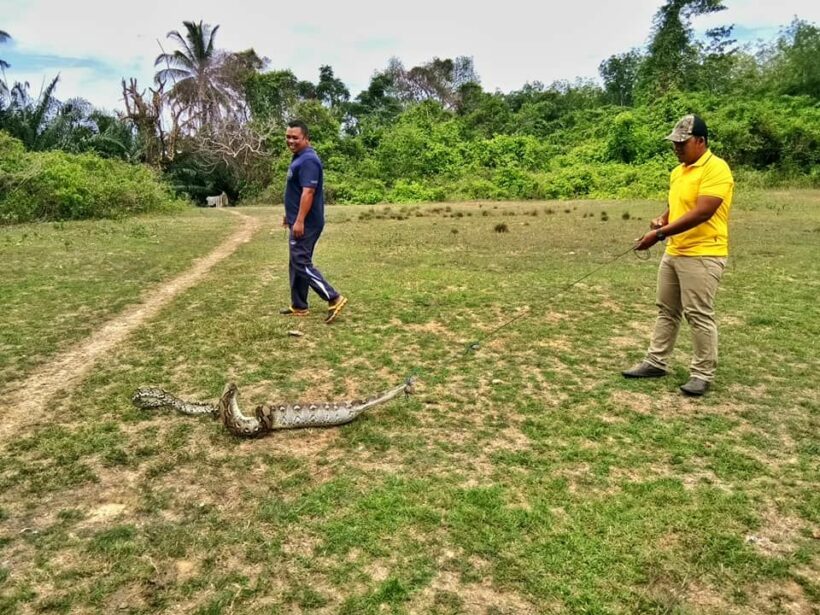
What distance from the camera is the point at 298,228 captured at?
6199mm

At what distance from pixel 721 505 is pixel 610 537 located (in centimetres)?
71

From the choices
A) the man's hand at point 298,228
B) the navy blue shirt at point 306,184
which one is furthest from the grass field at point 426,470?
the navy blue shirt at point 306,184

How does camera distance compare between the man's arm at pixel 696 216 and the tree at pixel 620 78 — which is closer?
the man's arm at pixel 696 216

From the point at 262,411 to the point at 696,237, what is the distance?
336 centimetres

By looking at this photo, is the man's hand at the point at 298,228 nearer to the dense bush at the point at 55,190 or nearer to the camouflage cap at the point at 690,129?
the camouflage cap at the point at 690,129

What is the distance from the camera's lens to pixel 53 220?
1780cm

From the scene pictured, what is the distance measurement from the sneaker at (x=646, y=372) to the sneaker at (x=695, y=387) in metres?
0.38

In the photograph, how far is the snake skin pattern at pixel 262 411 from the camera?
3.90 m

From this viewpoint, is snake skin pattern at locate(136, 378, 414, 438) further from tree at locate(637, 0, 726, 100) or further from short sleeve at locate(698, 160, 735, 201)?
tree at locate(637, 0, 726, 100)

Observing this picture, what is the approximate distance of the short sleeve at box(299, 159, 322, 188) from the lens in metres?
6.16

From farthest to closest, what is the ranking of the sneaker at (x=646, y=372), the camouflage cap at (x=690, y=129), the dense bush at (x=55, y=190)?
the dense bush at (x=55, y=190) < the sneaker at (x=646, y=372) < the camouflage cap at (x=690, y=129)

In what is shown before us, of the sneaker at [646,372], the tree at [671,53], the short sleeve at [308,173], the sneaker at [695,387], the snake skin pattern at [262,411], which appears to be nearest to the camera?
the snake skin pattern at [262,411]

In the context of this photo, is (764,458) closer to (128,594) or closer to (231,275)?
(128,594)

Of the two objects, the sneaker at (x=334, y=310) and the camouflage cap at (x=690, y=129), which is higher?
the camouflage cap at (x=690, y=129)
